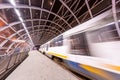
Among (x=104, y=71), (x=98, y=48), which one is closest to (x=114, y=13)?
(x=98, y=48)

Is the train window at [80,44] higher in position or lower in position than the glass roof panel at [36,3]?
lower

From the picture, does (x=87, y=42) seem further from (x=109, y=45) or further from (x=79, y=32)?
(x=109, y=45)

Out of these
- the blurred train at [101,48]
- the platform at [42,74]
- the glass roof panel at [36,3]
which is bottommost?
the platform at [42,74]

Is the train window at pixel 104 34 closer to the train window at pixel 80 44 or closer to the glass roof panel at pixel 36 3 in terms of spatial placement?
the train window at pixel 80 44

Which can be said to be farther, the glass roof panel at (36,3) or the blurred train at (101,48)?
the glass roof panel at (36,3)

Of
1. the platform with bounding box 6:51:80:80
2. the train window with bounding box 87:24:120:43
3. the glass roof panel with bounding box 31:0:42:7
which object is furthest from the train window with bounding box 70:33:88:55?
the glass roof panel with bounding box 31:0:42:7

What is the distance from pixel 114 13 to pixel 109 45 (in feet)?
3.14

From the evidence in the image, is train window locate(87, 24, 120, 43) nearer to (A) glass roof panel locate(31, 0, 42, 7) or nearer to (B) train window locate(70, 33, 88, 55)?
(B) train window locate(70, 33, 88, 55)

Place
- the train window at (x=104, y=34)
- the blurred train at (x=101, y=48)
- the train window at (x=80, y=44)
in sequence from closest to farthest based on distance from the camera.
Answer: the blurred train at (x=101, y=48) → the train window at (x=104, y=34) → the train window at (x=80, y=44)

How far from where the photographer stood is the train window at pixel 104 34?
11.4 feet

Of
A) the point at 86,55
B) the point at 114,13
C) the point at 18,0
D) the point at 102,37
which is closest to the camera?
the point at 114,13

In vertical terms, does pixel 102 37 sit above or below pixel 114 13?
below

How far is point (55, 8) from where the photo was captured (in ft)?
72.6

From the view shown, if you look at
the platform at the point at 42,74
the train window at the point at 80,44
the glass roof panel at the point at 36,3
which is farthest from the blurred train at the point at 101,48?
the glass roof panel at the point at 36,3
